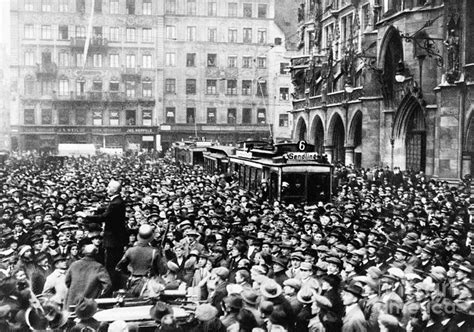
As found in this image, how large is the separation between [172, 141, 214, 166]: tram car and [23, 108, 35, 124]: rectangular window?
17.6 meters

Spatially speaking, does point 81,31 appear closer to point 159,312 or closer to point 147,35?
point 147,35

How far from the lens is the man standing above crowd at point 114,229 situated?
33.9 feet

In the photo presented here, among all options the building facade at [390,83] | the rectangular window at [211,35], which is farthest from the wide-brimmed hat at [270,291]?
the rectangular window at [211,35]

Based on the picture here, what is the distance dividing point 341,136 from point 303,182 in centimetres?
2490

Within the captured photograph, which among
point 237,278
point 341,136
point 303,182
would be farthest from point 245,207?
point 341,136

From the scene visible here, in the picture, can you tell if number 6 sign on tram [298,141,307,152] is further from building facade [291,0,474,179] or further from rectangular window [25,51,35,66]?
rectangular window [25,51,35,66]

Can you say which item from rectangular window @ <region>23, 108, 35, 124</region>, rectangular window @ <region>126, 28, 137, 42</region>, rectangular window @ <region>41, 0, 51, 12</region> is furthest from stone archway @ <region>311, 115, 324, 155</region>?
rectangular window @ <region>23, 108, 35, 124</region>

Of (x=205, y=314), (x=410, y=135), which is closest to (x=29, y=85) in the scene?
(x=410, y=135)

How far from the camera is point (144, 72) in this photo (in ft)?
211

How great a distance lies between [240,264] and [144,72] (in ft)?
185

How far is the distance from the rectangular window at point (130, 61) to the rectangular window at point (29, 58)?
9.28 metres

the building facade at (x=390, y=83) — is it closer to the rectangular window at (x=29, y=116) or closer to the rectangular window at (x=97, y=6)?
the rectangular window at (x=97, y=6)

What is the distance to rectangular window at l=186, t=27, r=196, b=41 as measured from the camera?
63544mm

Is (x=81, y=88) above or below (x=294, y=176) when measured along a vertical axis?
above
